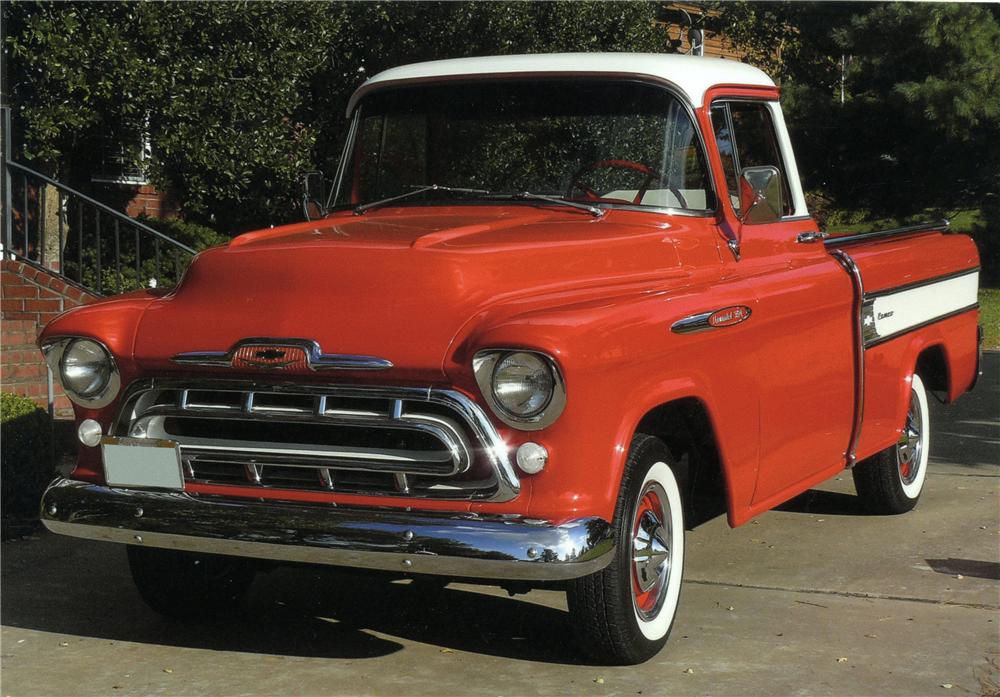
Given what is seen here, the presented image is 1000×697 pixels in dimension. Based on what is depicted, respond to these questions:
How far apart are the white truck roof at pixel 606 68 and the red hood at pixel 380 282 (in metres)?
0.80

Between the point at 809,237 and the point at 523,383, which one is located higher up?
the point at 809,237

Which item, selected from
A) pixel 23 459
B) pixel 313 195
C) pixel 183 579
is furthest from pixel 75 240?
pixel 183 579

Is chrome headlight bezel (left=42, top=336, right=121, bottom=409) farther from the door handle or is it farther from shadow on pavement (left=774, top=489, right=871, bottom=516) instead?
shadow on pavement (left=774, top=489, right=871, bottom=516)

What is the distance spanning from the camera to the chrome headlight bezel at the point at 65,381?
4770 millimetres

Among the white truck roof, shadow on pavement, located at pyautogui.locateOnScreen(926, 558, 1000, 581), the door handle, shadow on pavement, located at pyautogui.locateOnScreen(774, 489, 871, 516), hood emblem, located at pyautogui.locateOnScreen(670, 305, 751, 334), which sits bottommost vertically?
shadow on pavement, located at pyautogui.locateOnScreen(774, 489, 871, 516)

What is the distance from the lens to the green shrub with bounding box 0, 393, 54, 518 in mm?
7016

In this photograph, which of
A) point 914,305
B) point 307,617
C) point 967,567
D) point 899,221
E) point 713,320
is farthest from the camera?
point 899,221

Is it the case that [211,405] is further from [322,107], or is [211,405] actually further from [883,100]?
[883,100]

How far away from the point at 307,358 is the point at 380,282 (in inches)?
Answer: 13.8

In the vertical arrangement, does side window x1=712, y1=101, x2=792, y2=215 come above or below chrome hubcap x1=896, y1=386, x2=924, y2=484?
above

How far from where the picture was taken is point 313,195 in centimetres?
636

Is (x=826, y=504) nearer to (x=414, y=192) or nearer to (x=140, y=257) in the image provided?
(x=414, y=192)

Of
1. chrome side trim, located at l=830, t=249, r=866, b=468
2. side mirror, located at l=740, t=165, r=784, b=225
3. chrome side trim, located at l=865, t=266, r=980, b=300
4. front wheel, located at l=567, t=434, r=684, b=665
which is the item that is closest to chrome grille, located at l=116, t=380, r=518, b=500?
front wheel, located at l=567, t=434, r=684, b=665

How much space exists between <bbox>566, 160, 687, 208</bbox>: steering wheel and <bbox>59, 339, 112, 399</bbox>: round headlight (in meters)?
1.91
